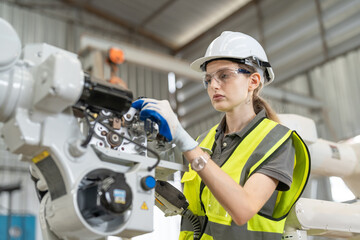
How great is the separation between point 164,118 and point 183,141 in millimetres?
107

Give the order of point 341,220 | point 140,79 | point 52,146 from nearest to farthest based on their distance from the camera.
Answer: point 52,146
point 341,220
point 140,79

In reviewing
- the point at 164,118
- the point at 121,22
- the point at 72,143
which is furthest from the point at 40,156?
the point at 121,22

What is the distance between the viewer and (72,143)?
1.01m

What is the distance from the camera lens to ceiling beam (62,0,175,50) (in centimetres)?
692

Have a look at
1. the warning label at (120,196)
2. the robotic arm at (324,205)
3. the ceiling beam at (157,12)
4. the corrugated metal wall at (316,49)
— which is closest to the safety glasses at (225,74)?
the robotic arm at (324,205)

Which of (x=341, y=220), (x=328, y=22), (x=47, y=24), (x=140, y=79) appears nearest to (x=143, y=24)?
(x=140, y=79)

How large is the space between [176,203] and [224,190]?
316mm

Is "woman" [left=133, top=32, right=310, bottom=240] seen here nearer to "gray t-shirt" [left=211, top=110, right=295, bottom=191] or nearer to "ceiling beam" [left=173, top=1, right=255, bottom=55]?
"gray t-shirt" [left=211, top=110, right=295, bottom=191]

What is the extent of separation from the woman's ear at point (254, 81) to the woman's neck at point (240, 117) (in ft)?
0.29

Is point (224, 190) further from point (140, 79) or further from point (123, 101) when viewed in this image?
point (140, 79)

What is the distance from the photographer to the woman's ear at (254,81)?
1.60 metres

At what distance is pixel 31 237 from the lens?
519cm

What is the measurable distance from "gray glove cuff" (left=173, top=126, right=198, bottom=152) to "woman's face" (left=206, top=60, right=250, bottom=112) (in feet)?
1.19

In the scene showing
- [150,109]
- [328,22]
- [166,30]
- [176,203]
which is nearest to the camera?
[150,109]
